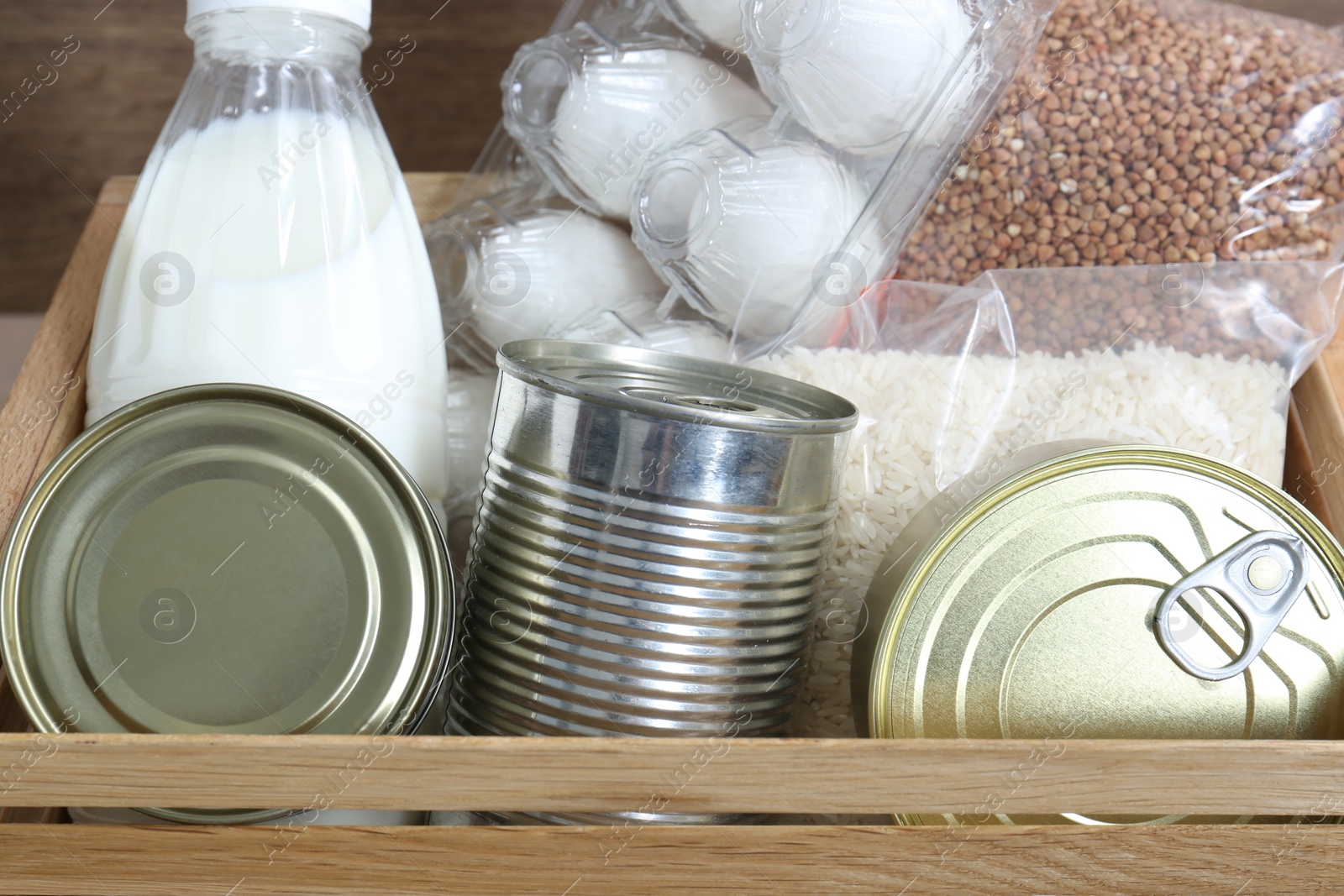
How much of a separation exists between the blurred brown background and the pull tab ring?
2.02ft

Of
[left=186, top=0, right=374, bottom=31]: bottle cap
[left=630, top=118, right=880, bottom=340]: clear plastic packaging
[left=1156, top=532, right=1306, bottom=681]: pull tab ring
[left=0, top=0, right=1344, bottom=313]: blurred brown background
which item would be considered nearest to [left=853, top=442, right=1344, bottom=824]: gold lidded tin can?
[left=1156, top=532, right=1306, bottom=681]: pull tab ring

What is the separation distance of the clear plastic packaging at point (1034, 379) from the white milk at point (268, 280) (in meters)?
0.26

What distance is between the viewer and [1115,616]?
1.94 feet

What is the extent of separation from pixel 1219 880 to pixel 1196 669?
0.35 feet

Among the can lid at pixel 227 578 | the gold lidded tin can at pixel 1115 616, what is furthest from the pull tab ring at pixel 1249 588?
the can lid at pixel 227 578

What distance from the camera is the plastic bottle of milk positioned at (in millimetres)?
653

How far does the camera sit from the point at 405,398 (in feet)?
2.29

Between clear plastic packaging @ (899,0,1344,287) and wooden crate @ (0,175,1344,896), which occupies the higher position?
clear plastic packaging @ (899,0,1344,287)

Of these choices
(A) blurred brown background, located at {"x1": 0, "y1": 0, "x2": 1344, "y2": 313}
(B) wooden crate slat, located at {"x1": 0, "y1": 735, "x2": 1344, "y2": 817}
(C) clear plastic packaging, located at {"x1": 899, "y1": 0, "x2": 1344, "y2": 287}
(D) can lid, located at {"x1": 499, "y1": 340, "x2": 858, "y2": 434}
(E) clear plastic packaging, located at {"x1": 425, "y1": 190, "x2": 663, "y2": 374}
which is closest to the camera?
(B) wooden crate slat, located at {"x1": 0, "y1": 735, "x2": 1344, "y2": 817}

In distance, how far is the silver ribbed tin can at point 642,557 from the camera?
0.54 metres

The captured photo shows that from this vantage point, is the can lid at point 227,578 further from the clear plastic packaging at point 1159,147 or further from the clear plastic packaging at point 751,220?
the clear plastic packaging at point 1159,147

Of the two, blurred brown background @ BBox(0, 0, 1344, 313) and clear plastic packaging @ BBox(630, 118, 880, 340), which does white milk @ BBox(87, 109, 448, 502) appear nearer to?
clear plastic packaging @ BBox(630, 118, 880, 340)

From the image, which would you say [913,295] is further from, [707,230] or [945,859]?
[945,859]

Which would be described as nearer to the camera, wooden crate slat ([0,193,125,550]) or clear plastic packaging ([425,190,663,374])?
wooden crate slat ([0,193,125,550])
